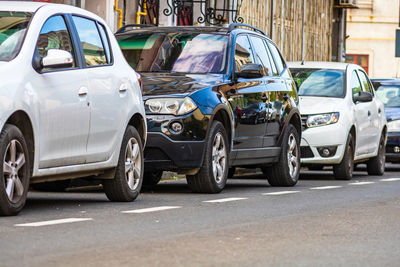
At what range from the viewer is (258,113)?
13734 millimetres

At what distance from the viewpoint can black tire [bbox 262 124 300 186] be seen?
14.7 metres

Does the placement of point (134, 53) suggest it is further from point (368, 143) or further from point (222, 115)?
point (368, 143)

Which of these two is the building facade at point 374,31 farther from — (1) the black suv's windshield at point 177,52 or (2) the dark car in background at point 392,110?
(1) the black suv's windshield at point 177,52

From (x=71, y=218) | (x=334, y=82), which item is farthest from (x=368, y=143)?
(x=71, y=218)

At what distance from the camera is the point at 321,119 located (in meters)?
16.8

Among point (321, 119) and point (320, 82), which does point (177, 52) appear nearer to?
point (321, 119)

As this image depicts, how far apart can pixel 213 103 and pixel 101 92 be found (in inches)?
82.7

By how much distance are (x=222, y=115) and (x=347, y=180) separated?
475 cm

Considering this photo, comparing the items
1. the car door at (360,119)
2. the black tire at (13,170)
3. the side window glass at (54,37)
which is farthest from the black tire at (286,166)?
the black tire at (13,170)

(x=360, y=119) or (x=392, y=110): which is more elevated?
(x=360, y=119)

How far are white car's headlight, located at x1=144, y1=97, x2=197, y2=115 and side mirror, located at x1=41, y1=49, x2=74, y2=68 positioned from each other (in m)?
2.59

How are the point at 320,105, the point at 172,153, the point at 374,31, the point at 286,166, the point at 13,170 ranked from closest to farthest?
the point at 13,170, the point at 172,153, the point at 286,166, the point at 320,105, the point at 374,31

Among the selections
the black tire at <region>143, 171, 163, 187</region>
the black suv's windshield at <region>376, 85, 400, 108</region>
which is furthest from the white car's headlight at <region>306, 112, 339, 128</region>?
the black suv's windshield at <region>376, 85, 400, 108</region>

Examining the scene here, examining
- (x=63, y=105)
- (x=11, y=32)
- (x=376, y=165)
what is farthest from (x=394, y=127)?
(x=11, y=32)
